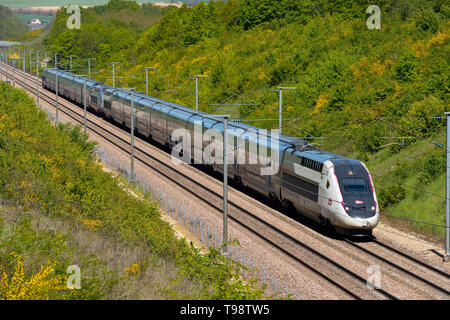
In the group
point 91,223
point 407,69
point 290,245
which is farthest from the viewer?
point 407,69

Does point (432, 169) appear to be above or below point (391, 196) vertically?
above

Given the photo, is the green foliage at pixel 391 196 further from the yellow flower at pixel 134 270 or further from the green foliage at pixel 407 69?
the green foliage at pixel 407 69

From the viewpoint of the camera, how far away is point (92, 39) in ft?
457

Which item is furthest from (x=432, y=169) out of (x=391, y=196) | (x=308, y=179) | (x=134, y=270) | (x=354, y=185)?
(x=134, y=270)

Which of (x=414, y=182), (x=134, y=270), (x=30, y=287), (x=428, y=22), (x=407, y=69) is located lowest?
(x=414, y=182)

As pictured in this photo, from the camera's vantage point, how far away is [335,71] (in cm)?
6569

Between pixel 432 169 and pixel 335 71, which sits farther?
pixel 335 71

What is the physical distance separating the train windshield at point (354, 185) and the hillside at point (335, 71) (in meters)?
3.31

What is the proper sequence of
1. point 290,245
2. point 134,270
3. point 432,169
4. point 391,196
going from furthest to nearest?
point 432,169, point 391,196, point 290,245, point 134,270

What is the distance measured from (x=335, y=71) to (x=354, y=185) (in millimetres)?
38531

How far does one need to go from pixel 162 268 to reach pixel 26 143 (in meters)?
21.6

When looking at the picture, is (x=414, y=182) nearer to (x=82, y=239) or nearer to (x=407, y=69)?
(x=407, y=69)
